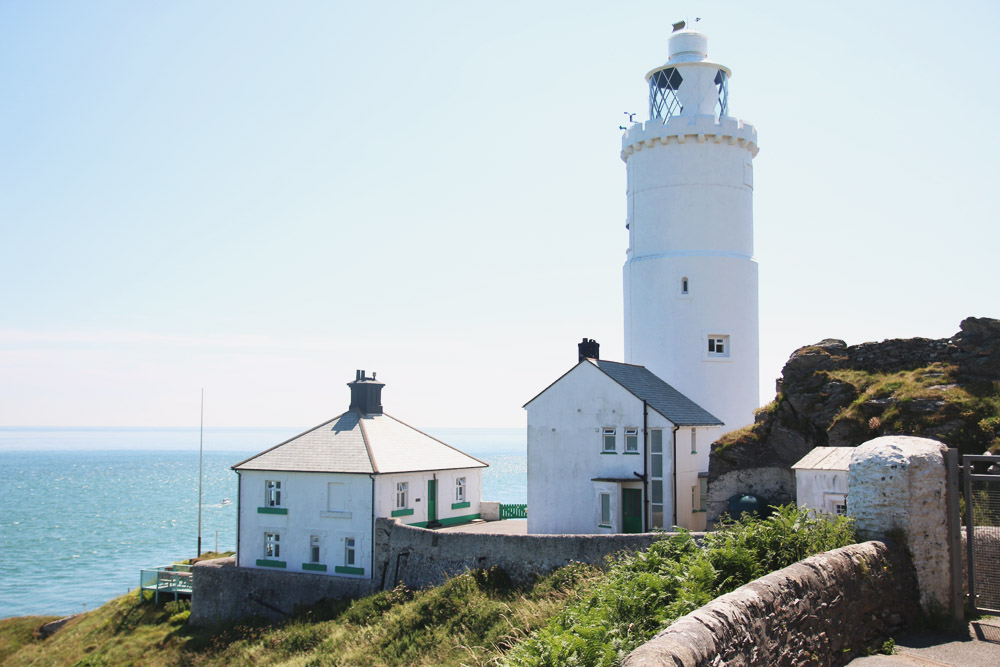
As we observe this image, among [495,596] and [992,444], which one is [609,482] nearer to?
[495,596]

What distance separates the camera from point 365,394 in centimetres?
3450

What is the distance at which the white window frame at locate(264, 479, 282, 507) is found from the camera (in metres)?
30.9

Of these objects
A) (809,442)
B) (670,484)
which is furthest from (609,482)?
(809,442)

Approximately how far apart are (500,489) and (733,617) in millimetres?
117765

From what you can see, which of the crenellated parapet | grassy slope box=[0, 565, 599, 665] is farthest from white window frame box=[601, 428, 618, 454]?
the crenellated parapet

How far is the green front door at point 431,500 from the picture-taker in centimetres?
3206

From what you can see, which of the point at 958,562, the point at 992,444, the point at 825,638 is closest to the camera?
the point at 825,638

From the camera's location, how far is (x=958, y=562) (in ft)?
31.1

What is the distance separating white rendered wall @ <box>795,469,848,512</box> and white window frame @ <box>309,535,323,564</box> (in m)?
16.9

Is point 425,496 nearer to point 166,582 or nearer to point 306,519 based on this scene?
point 306,519

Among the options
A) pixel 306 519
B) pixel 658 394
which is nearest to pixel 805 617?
pixel 658 394

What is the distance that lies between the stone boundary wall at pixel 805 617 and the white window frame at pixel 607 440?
1903 cm

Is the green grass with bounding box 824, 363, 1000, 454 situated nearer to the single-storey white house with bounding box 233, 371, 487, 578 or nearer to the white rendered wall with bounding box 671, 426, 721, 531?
the white rendered wall with bounding box 671, 426, 721, 531

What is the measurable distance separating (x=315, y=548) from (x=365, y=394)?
715cm
